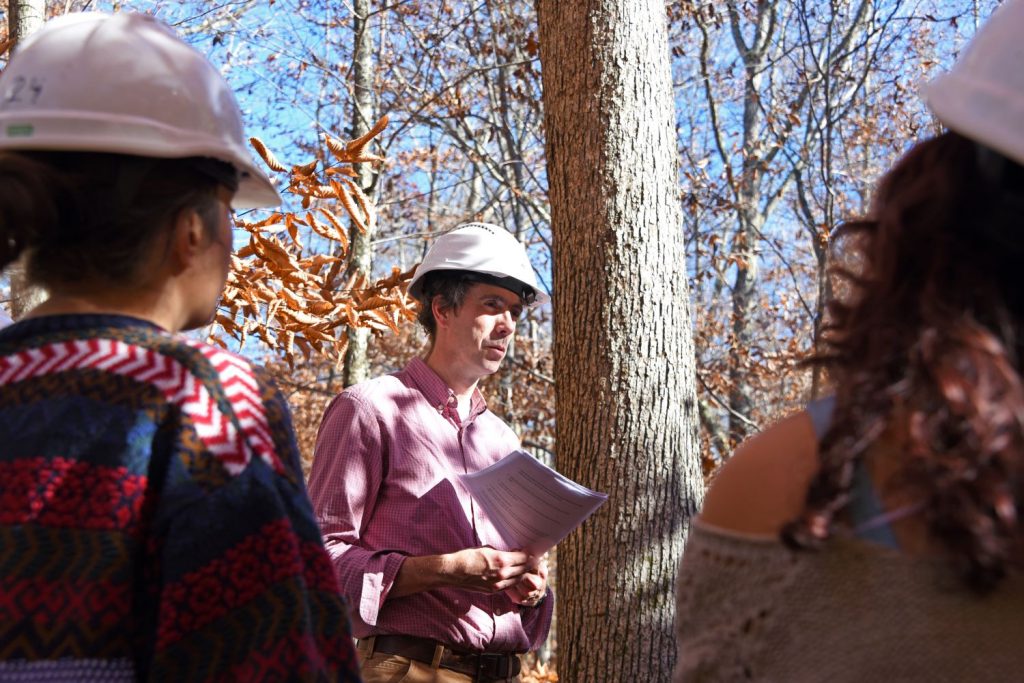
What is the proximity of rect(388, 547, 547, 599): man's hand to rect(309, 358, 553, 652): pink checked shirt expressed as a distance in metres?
0.04

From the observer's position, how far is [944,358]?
108 centimetres

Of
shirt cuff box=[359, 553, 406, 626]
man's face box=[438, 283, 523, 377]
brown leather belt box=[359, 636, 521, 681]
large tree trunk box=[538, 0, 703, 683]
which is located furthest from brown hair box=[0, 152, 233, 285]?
large tree trunk box=[538, 0, 703, 683]

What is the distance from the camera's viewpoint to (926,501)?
106 cm

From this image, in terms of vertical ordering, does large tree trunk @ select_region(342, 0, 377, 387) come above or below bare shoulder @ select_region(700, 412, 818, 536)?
above

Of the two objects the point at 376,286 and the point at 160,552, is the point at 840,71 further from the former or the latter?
the point at 160,552

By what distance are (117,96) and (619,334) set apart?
9.07 feet

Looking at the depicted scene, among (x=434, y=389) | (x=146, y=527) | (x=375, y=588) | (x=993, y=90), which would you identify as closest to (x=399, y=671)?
(x=375, y=588)

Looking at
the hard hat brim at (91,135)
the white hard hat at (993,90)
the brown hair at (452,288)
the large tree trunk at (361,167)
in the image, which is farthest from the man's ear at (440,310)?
the large tree trunk at (361,167)

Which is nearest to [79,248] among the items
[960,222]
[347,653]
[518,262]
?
[347,653]

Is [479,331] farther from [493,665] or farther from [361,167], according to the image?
[361,167]

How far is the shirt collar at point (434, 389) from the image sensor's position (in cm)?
349

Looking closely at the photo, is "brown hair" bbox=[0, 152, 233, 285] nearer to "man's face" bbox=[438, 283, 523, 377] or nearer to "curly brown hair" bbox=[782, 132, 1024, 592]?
"curly brown hair" bbox=[782, 132, 1024, 592]

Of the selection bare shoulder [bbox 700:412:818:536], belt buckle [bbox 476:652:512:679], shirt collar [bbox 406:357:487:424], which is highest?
shirt collar [bbox 406:357:487:424]

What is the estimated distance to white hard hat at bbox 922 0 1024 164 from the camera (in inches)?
44.8
